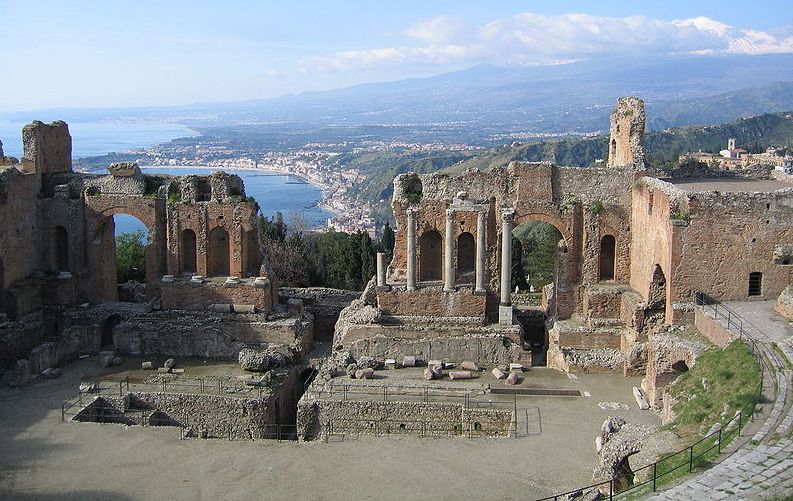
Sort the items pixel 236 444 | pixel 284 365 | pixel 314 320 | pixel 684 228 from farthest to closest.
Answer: pixel 314 320 → pixel 284 365 → pixel 684 228 → pixel 236 444

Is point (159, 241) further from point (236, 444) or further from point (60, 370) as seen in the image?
point (236, 444)

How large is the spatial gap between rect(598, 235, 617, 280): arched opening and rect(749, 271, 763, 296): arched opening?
5368 millimetres

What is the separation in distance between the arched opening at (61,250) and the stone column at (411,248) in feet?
42.9

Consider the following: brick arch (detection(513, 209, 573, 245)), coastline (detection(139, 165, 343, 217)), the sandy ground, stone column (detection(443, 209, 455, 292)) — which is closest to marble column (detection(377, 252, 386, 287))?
stone column (detection(443, 209, 455, 292))

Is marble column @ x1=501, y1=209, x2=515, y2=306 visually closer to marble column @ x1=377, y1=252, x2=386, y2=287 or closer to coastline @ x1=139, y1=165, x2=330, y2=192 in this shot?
marble column @ x1=377, y1=252, x2=386, y2=287

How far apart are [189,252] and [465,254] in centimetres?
1029

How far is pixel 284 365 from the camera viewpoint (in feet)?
87.4

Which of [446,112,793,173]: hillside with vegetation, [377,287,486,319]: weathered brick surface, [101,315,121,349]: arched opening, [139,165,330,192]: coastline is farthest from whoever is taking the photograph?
[139,165,330,192]: coastline

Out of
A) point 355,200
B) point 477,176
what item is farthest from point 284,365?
point 355,200

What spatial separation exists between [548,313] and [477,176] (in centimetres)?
574

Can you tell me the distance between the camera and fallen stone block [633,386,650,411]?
907 inches

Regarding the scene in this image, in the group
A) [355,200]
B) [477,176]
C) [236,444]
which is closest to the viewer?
[236,444]

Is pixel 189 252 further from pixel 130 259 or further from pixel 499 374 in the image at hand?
pixel 499 374

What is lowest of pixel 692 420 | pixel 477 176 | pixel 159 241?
pixel 692 420
